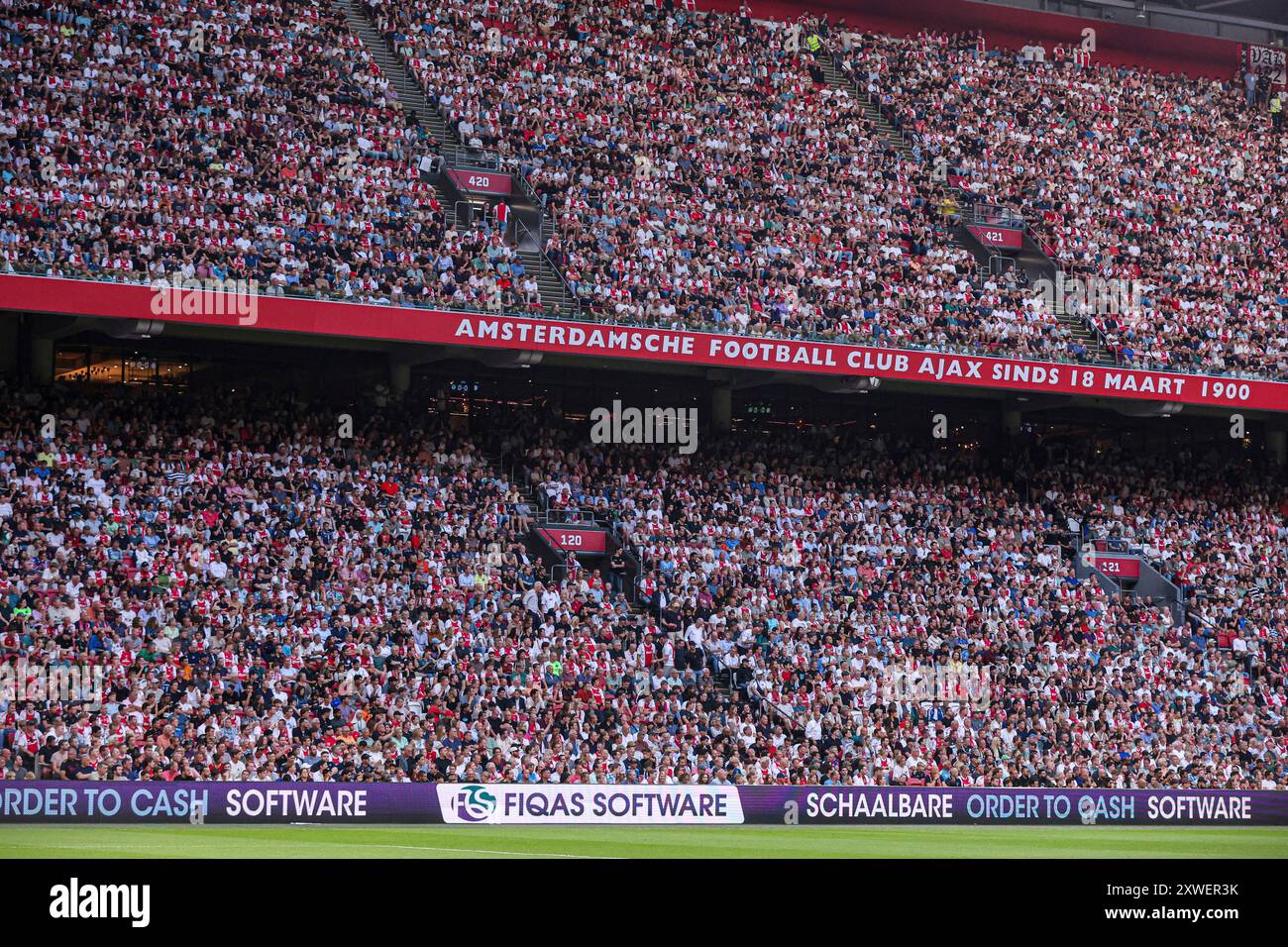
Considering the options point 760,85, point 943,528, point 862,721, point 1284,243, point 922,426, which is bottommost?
point 862,721

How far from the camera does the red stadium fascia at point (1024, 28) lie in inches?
2079

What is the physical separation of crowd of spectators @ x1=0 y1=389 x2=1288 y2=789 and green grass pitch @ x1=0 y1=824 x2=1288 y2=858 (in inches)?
112

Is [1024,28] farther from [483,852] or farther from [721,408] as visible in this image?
[483,852]

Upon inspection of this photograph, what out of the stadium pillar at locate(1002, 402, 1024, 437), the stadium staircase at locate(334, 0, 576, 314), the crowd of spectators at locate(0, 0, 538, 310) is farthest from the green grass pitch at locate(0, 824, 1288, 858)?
the stadium pillar at locate(1002, 402, 1024, 437)

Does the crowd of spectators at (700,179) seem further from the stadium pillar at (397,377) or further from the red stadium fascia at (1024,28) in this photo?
the red stadium fascia at (1024,28)

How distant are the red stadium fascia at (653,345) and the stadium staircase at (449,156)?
1.33 meters

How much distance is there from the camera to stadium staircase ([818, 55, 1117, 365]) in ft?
141

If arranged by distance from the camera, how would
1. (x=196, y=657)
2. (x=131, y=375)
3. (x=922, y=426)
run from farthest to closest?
1. (x=922, y=426)
2. (x=131, y=375)
3. (x=196, y=657)

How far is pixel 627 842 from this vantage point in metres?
25.5

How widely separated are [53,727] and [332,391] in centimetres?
1228

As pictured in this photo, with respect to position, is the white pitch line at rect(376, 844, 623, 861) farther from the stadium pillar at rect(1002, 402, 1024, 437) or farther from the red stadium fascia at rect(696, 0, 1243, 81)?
the red stadium fascia at rect(696, 0, 1243, 81)
